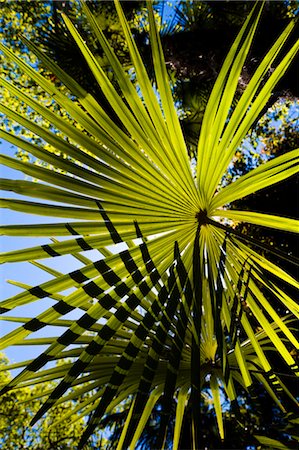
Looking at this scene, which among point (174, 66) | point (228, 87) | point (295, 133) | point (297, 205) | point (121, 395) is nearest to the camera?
point (228, 87)

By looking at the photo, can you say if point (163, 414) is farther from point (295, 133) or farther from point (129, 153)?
point (295, 133)

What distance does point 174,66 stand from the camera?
4617 mm

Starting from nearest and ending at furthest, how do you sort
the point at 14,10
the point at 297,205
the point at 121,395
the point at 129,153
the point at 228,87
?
the point at 228,87 → the point at 129,153 → the point at 121,395 → the point at 297,205 → the point at 14,10

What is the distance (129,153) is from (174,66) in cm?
328

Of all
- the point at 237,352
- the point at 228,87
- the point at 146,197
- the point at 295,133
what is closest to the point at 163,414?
the point at 237,352

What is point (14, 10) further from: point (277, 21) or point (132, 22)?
point (277, 21)

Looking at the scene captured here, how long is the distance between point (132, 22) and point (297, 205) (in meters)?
3.89

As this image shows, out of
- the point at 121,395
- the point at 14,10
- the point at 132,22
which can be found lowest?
the point at 121,395

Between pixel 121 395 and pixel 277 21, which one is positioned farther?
pixel 277 21

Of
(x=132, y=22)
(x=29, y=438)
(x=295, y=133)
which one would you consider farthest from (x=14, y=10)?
(x=29, y=438)

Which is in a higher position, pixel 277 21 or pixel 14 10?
pixel 14 10

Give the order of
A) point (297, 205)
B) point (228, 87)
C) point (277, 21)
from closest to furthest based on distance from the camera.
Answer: point (228, 87) < point (277, 21) < point (297, 205)

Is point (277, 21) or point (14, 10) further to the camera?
point (14, 10)

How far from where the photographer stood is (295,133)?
7156mm
